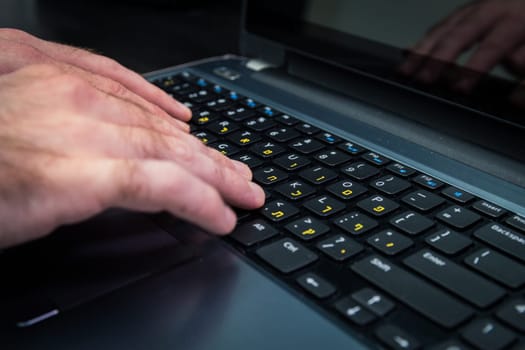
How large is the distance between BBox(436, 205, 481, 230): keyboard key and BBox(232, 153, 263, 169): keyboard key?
16 cm

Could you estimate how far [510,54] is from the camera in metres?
0.52

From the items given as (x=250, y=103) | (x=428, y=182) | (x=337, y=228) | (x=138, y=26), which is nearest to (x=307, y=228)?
(x=337, y=228)

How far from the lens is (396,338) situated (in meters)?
0.34

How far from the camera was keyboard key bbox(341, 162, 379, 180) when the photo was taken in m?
0.49

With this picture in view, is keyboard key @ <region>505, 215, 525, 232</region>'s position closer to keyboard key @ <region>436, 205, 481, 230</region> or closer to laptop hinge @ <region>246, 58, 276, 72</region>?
keyboard key @ <region>436, 205, 481, 230</region>

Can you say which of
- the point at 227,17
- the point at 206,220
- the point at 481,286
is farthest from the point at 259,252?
the point at 227,17

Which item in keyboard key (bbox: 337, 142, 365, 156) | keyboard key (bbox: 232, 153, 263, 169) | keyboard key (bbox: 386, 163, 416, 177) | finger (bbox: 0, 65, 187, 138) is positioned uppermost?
finger (bbox: 0, 65, 187, 138)

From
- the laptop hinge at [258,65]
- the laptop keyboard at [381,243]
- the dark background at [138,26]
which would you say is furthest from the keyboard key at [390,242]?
the dark background at [138,26]

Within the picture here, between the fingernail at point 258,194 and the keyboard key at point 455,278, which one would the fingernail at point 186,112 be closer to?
the fingernail at point 258,194

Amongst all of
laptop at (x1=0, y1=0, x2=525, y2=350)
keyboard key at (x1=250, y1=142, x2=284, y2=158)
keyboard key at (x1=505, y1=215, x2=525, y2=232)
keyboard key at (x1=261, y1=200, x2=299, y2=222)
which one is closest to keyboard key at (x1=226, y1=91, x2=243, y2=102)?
laptop at (x1=0, y1=0, x2=525, y2=350)

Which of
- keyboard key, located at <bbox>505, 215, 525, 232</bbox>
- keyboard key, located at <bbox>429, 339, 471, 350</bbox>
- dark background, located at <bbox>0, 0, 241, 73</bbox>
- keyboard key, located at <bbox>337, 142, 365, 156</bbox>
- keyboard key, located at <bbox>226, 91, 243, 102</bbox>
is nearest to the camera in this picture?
keyboard key, located at <bbox>429, 339, 471, 350</bbox>

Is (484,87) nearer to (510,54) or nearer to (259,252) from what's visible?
(510,54)

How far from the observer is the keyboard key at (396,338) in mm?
332

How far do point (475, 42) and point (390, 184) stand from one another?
172 millimetres
